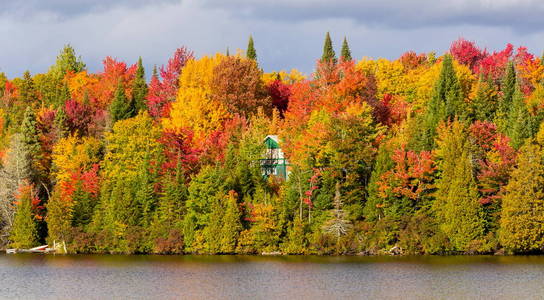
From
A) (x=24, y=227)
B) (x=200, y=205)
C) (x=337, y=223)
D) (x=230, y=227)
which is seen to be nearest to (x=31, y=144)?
(x=24, y=227)

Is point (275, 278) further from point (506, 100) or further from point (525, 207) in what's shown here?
point (506, 100)

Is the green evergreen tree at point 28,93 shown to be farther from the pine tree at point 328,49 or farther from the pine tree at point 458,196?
the pine tree at point 458,196

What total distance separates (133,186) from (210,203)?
10.7m

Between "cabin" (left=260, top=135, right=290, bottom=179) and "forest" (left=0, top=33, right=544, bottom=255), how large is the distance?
799 millimetres

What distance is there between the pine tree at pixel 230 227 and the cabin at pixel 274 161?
13477 millimetres

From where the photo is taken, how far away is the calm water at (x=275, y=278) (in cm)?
6216

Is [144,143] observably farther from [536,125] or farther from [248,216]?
[536,125]

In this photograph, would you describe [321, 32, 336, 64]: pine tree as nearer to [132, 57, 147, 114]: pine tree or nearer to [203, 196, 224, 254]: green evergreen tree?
[132, 57, 147, 114]: pine tree

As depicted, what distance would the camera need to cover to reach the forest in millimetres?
89000

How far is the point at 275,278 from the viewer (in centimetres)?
7069

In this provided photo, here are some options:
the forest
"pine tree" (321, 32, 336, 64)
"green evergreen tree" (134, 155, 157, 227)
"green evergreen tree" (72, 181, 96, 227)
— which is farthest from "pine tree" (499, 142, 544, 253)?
"pine tree" (321, 32, 336, 64)

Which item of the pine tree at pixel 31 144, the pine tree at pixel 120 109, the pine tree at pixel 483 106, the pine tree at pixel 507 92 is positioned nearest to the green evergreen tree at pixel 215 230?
the pine tree at pixel 31 144

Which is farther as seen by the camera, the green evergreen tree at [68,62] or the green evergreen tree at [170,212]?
the green evergreen tree at [68,62]

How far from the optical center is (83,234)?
98.5 metres
